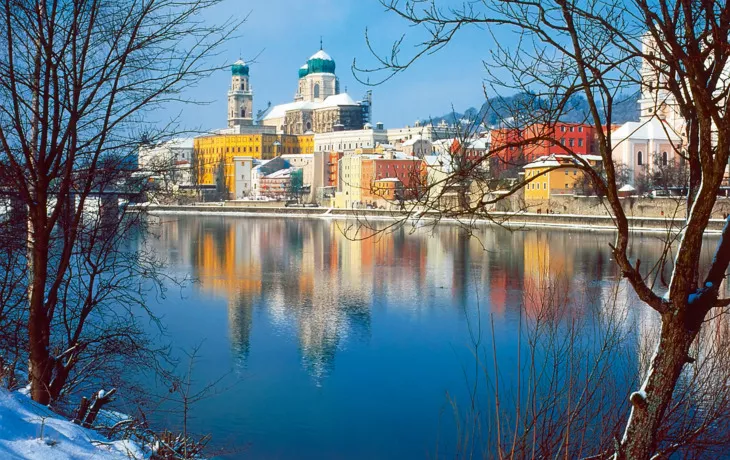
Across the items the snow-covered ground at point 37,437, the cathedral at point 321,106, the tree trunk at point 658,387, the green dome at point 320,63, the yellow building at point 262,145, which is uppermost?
the green dome at point 320,63

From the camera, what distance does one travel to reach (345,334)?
6.91 m

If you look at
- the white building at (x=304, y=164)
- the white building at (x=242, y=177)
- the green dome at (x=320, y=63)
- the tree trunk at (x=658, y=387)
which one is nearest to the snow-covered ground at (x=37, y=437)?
the tree trunk at (x=658, y=387)

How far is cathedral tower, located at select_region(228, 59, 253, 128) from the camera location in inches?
2179

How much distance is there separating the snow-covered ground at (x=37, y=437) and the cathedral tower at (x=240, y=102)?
179 ft

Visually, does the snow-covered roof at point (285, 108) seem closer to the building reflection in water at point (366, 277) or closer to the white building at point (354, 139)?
the white building at point (354, 139)

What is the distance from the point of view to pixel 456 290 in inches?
379

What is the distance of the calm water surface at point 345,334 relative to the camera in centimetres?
448

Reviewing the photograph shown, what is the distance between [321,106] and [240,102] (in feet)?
21.8

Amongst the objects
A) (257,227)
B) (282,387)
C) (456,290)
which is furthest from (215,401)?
(257,227)

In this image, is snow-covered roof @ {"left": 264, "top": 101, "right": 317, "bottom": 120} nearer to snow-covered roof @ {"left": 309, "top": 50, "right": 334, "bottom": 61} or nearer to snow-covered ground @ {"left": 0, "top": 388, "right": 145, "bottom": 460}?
snow-covered roof @ {"left": 309, "top": 50, "right": 334, "bottom": 61}

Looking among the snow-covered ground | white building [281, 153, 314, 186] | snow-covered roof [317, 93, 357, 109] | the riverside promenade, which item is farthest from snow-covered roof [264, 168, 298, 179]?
the snow-covered ground

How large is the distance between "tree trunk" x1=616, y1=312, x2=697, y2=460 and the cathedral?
49.6 meters

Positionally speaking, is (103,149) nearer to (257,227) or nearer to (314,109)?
(257,227)

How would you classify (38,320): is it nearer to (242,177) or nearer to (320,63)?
(242,177)
